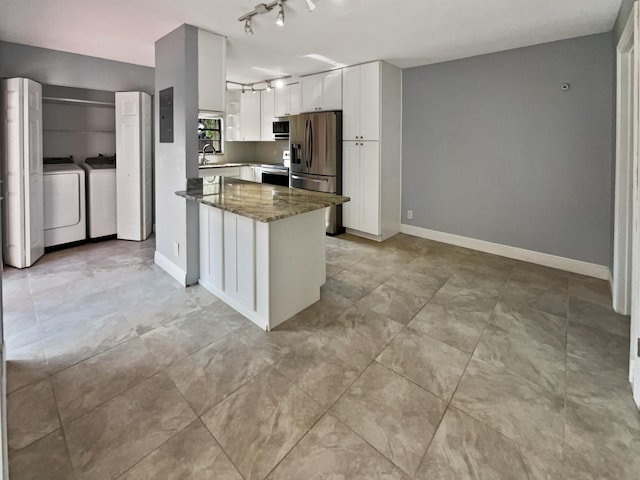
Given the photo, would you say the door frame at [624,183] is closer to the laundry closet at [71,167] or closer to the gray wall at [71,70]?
the laundry closet at [71,167]

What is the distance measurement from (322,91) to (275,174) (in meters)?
1.59

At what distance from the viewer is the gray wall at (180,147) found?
3.07 metres

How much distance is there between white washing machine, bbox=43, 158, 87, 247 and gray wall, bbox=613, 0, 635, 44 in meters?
5.62

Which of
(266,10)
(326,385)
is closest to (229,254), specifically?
(326,385)

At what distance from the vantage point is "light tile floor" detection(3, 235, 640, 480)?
1437 mm

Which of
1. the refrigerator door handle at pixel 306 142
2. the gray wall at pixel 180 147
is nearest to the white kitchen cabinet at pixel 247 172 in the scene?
the refrigerator door handle at pixel 306 142

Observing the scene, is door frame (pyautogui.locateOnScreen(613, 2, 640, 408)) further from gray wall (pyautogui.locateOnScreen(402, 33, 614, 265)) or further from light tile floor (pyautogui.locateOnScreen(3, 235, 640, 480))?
gray wall (pyautogui.locateOnScreen(402, 33, 614, 265))

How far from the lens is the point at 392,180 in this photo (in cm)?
489

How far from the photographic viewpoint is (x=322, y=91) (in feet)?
16.5

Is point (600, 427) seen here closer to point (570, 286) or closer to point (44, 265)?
point (570, 286)

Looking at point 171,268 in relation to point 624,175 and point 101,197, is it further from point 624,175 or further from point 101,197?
point 624,175

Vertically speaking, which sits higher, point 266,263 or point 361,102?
point 361,102

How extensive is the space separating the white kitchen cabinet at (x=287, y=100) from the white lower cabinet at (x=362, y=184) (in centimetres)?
125

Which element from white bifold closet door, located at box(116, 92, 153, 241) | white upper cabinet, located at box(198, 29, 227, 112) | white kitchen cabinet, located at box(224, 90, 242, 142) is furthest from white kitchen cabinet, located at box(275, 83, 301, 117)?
white upper cabinet, located at box(198, 29, 227, 112)
